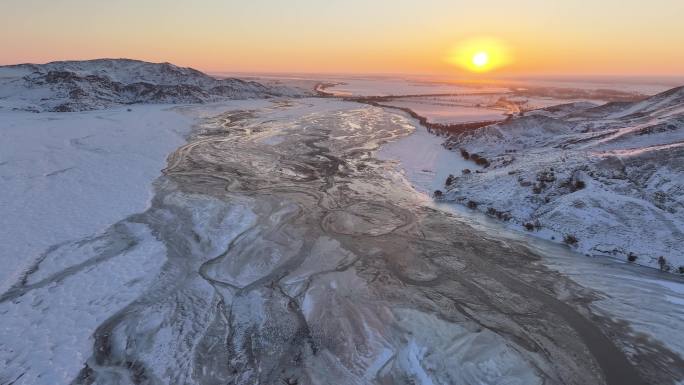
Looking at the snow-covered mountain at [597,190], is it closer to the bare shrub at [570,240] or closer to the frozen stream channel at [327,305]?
the bare shrub at [570,240]

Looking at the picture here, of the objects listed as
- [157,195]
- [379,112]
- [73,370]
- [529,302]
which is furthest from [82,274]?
[379,112]

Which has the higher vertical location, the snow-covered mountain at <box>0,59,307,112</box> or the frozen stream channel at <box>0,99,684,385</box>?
the snow-covered mountain at <box>0,59,307,112</box>

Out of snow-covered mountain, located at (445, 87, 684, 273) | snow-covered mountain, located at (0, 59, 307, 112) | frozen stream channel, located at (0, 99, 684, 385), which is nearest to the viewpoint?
frozen stream channel, located at (0, 99, 684, 385)

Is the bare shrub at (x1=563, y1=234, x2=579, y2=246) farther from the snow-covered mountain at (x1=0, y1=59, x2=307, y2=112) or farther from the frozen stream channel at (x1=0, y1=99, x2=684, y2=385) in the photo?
the snow-covered mountain at (x1=0, y1=59, x2=307, y2=112)

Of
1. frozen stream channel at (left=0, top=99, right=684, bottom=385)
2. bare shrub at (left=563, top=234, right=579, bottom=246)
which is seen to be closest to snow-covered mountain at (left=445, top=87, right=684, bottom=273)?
bare shrub at (left=563, top=234, right=579, bottom=246)

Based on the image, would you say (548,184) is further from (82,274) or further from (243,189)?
(82,274)

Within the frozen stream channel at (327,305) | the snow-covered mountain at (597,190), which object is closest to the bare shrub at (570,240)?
the snow-covered mountain at (597,190)
